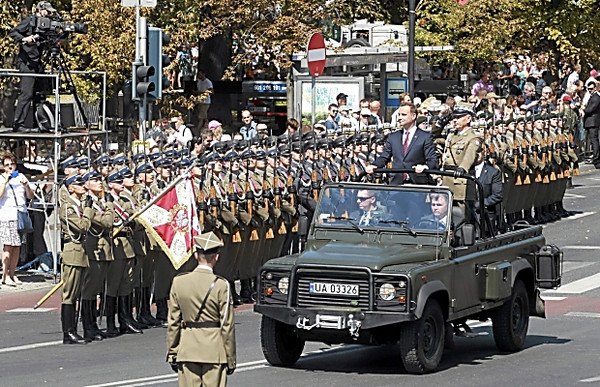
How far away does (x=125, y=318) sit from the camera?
17.9 m

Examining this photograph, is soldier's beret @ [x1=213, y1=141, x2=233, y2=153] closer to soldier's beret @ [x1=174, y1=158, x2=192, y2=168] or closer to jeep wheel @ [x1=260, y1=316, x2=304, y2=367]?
soldier's beret @ [x1=174, y1=158, x2=192, y2=168]

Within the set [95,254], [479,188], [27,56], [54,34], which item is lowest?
[95,254]

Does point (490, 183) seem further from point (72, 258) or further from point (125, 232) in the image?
point (72, 258)

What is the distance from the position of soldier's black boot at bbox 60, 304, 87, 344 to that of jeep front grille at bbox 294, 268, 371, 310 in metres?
3.66

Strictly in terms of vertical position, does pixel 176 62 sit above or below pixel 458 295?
above

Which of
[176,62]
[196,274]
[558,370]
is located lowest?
[558,370]

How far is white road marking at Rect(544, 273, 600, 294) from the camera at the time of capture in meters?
20.8

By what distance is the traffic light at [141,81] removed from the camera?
78.8 ft

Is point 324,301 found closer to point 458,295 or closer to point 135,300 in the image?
point 458,295

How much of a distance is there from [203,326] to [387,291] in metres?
3.62

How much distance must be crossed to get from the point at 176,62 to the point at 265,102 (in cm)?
388

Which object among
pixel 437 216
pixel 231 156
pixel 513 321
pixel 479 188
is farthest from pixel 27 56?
pixel 513 321

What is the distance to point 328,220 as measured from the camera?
15.4 metres

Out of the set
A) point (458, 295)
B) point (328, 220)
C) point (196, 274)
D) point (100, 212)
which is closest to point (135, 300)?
point (100, 212)
